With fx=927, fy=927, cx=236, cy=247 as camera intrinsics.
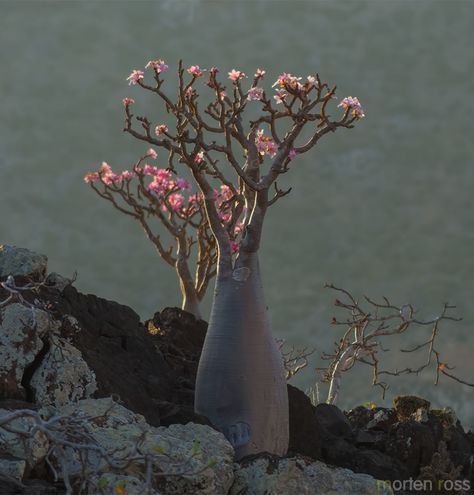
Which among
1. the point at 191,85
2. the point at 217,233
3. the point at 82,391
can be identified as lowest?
the point at 82,391

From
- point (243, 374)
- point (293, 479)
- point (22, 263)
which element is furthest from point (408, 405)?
point (22, 263)

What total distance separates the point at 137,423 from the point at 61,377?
86 centimetres

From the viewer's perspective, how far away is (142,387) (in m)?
8.11

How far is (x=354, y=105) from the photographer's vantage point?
8.32 meters

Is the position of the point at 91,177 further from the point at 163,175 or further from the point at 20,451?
the point at 20,451

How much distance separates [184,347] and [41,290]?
2.55 meters

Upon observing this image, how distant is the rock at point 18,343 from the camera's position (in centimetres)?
665

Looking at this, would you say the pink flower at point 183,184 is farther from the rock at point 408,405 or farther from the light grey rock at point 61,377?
the light grey rock at point 61,377

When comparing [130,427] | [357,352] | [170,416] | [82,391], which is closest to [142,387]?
[170,416]

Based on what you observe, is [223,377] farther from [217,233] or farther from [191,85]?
[191,85]

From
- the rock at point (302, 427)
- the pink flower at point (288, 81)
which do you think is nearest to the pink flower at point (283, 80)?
the pink flower at point (288, 81)

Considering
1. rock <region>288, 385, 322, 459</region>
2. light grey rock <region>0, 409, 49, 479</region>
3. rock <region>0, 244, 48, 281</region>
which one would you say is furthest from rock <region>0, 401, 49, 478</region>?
rock <region>288, 385, 322, 459</region>

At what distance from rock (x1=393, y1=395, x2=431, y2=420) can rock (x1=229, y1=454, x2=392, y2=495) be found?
3921mm

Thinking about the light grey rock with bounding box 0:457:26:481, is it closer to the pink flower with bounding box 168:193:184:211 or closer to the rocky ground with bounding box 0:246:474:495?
the rocky ground with bounding box 0:246:474:495
